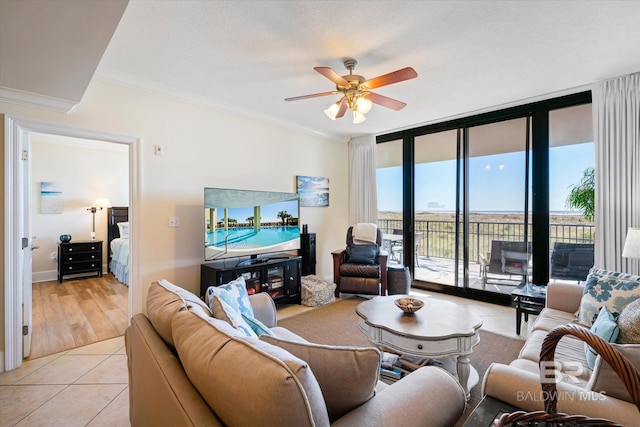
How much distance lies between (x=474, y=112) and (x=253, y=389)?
4.29 m

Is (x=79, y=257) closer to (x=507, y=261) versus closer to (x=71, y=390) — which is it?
(x=71, y=390)

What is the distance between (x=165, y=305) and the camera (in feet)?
4.06

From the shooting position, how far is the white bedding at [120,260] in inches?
185

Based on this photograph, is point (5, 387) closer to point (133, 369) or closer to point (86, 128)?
point (133, 369)

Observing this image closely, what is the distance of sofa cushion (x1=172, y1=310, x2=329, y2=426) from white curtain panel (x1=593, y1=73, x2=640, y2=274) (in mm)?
3584

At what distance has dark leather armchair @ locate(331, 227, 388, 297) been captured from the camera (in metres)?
3.92

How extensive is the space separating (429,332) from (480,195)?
2.86 meters

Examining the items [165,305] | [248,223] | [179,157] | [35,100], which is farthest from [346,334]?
[35,100]

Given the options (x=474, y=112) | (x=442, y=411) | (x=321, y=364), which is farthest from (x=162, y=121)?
(x=474, y=112)

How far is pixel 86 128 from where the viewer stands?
264cm

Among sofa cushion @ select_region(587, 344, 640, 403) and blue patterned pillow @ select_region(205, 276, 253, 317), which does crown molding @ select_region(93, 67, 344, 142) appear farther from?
sofa cushion @ select_region(587, 344, 640, 403)

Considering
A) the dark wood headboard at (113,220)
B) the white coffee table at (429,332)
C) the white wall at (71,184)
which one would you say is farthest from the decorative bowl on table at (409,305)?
the white wall at (71,184)

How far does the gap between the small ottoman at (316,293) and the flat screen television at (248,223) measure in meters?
0.58

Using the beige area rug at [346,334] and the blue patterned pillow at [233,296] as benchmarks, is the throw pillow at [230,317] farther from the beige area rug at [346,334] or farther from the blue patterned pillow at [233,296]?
the beige area rug at [346,334]
